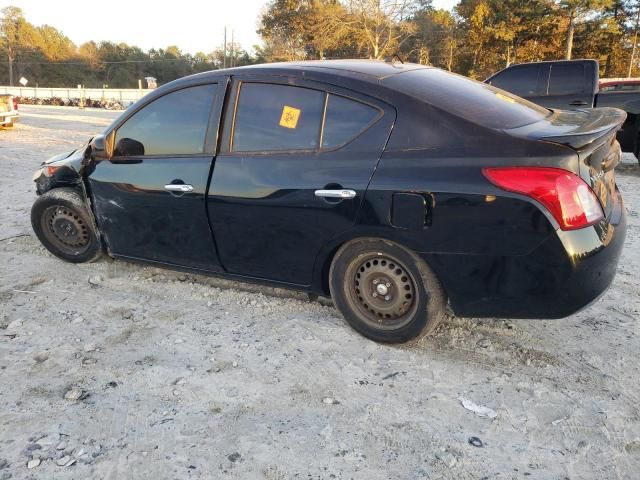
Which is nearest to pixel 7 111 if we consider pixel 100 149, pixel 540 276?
pixel 100 149

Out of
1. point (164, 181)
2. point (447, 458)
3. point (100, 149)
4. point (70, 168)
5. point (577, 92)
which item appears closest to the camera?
point (447, 458)

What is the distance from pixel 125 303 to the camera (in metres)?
3.68

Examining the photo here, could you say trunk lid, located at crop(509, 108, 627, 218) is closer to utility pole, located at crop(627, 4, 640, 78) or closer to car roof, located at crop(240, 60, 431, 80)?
car roof, located at crop(240, 60, 431, 80)

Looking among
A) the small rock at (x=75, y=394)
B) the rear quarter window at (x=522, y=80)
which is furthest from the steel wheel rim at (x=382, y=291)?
the rear quarter window at (x=522, y=80)

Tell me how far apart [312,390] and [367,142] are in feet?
4.59

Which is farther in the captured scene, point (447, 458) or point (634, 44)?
point (634, 44)

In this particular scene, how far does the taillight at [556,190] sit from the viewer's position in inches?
94.0

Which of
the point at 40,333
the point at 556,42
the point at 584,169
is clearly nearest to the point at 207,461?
the point at 40,333

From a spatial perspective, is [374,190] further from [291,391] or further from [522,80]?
[522,80]

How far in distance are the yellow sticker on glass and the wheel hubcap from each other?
95 centimetres

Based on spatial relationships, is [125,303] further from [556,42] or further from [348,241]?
[556,42]

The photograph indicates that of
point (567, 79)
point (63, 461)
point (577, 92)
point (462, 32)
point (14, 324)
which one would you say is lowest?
point (63, 461)

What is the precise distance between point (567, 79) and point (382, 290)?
732 centimetres

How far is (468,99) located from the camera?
292 centimetres
